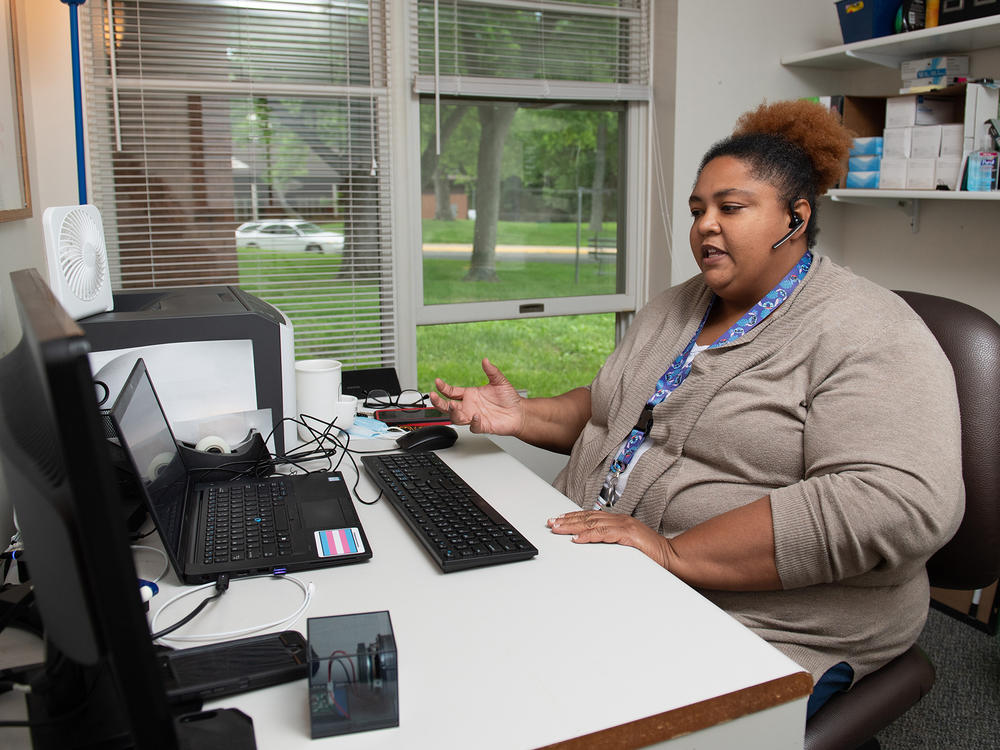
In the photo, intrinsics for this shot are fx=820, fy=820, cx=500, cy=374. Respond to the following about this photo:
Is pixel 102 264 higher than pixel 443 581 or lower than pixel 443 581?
higher

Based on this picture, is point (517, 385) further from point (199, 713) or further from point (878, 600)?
point (199, 713)

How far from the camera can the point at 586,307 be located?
3.07 metres

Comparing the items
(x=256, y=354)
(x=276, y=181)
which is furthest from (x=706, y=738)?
(x=276, y=181)

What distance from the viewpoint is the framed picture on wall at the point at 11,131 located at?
5.54 feet

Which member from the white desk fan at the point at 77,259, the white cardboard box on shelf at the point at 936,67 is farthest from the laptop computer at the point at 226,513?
the white cardboard box on shelf at the point at 936,67

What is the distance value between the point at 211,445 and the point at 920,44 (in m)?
2.33

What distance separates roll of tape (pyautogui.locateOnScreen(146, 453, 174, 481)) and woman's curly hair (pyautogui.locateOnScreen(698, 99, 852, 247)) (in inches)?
45.2

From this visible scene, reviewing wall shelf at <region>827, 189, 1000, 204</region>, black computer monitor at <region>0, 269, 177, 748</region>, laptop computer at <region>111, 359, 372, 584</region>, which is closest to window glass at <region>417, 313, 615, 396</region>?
wall shelf at <region>827, 189, 1000, 204</region>

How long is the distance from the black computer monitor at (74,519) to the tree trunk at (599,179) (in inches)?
101

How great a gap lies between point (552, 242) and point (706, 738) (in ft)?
7.69

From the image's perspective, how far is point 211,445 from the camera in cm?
146

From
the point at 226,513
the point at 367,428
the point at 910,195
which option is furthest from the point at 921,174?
the point at 226,513

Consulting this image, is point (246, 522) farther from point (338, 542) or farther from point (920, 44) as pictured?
point (920, 44)

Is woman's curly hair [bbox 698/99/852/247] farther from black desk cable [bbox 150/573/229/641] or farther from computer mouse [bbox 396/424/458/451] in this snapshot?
black desk cable [bbox 150/573/229/641]
